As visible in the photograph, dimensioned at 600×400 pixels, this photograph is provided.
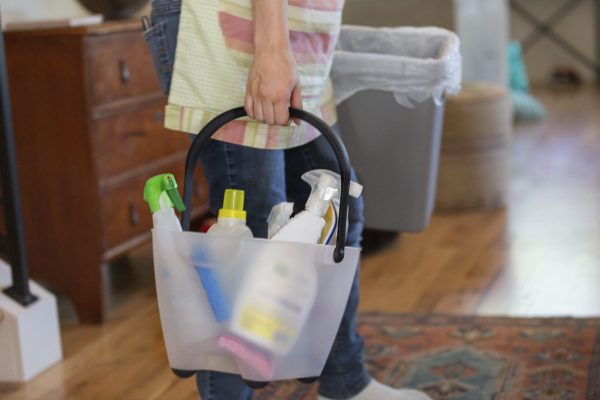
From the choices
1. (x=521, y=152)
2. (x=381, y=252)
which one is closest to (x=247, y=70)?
(x=381, y=252)

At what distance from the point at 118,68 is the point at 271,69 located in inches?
42.5

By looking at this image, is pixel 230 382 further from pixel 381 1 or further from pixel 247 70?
pixel 381 1

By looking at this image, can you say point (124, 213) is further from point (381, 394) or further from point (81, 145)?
point (381, 394)

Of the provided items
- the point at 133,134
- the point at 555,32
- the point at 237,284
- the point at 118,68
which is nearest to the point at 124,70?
the point at 118,68

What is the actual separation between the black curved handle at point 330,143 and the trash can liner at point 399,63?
0.47 m

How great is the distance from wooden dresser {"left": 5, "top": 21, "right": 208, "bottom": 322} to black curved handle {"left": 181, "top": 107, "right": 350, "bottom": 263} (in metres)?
0.99

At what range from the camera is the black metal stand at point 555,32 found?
Result: 19.5 feet

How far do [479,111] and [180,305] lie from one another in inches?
80.7

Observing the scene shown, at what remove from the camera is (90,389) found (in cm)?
180

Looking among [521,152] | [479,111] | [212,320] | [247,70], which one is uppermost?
[247,70]

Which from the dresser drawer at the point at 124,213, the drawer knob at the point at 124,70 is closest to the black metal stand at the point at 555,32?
the dresser drawer at the point at 124,213

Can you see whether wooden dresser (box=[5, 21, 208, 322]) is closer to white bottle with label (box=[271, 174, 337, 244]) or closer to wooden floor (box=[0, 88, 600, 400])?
wooden floor (box=[0, 88, 600, 400])

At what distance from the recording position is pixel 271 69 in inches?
45.8

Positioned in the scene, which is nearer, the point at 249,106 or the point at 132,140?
the point at 249,106
